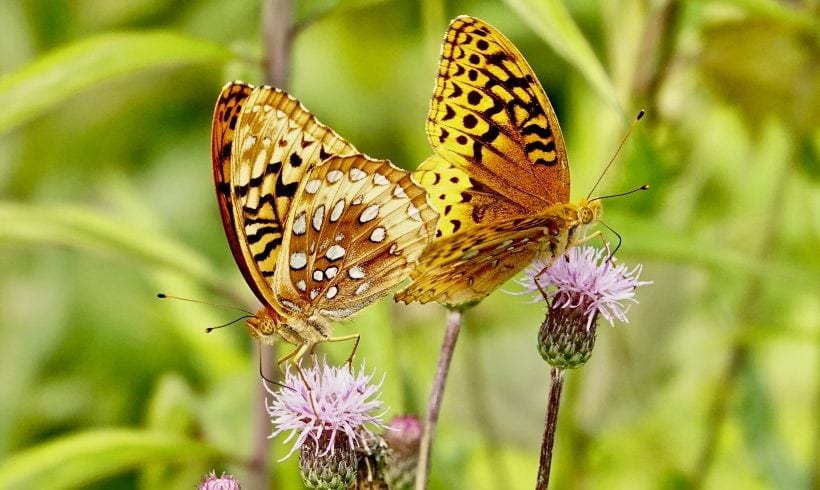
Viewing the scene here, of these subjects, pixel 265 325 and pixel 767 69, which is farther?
pixel 767 69

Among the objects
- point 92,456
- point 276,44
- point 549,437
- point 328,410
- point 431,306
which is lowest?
point 549,437

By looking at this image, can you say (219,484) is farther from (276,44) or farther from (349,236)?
(276,44)

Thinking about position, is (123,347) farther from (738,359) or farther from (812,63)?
(812,63)

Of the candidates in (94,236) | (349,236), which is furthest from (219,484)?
(94,236)

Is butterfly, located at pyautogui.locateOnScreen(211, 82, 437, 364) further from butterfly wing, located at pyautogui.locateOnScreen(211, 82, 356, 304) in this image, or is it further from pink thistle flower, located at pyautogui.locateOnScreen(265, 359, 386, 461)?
pink thistle flower, located at pyautogui.locateOnScreen(265, 359, 386, 461)

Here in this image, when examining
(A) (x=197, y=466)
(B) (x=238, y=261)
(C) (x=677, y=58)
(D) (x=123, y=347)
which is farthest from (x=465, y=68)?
(D) (x=123, y=347)

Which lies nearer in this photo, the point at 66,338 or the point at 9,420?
the point at 9,420

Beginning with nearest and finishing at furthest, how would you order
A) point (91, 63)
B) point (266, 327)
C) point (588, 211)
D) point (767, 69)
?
1. point (588, 211)
2. point (266, 327)
3. point (91, 63)
4. point (767, 69)
